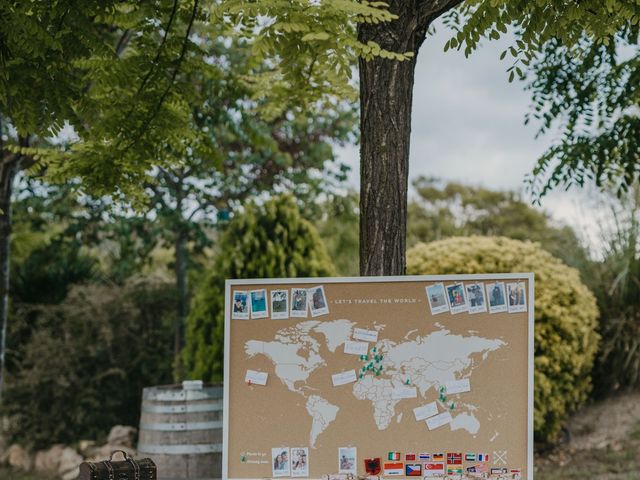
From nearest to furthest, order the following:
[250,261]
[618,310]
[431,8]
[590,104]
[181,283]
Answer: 1. [431,8]
2. [590,104]
3. [250,261]
4. [618,310]
5. [181,283]

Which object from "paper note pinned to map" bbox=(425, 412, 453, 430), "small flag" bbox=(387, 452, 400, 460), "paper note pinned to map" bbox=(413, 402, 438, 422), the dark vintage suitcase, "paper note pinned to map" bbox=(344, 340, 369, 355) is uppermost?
"paper note pinned to map" bbox=(344, 340, 369, 355)

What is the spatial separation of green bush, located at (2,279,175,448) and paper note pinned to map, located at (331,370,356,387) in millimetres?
4555

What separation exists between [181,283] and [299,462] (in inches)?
192

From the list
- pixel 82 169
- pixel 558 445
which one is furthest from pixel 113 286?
pixel 558 445

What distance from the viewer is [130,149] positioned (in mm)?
4129

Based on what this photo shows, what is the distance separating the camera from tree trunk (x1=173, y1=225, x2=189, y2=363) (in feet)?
25.6

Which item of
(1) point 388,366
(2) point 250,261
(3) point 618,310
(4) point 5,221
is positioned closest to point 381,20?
(1) point 388,366

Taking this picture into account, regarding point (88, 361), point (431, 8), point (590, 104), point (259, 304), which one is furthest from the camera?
point (88, 361)

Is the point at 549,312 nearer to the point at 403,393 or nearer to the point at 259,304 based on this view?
the point at 403,393

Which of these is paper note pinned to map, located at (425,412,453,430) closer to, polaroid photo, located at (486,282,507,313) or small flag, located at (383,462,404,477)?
small flag, located at (383,462,404,477)

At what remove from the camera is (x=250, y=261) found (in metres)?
6.50

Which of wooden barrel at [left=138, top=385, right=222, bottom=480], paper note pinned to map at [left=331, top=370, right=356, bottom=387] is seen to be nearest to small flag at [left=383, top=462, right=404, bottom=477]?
paper note pinned to map at [left=331, top=370, right=356, bottom=387]

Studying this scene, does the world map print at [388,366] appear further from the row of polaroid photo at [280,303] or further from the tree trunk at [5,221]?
the tree trunk at [5,221]

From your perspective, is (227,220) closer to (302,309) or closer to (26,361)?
(26,361)
